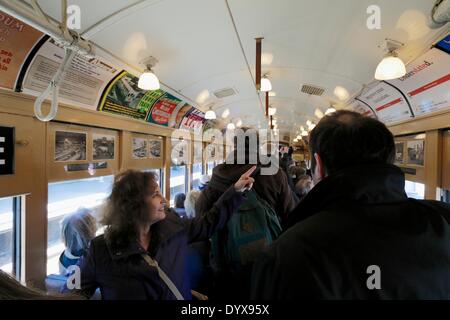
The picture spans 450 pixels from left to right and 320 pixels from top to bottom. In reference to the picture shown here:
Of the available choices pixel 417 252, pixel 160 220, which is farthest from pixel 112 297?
pixel 417 252

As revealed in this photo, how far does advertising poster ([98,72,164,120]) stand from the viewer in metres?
3.40

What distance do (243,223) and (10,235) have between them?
2.52 metres

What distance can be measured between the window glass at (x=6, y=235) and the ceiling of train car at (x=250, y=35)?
1949mm

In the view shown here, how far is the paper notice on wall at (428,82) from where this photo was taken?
284 cm

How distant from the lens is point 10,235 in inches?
97.1

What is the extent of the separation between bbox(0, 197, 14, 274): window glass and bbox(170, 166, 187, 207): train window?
3.40 m

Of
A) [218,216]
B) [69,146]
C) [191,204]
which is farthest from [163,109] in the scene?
[218,216]

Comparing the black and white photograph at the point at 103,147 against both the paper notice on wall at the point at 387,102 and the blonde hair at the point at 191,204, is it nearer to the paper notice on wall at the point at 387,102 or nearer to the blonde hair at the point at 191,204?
the blonde hair at the point at 191,204

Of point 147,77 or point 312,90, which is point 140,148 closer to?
point 147,77

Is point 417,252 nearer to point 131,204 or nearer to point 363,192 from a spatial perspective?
point 363,192

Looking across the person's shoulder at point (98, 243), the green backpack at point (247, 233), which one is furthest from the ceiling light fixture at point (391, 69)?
the person's shoulder at point (98, 243)

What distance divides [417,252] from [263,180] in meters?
1.22

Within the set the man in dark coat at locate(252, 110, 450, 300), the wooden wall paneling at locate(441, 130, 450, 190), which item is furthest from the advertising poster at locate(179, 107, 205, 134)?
the man in dark coat at locate(252, 110, 450, 300)

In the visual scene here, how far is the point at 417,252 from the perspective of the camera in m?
0.72
